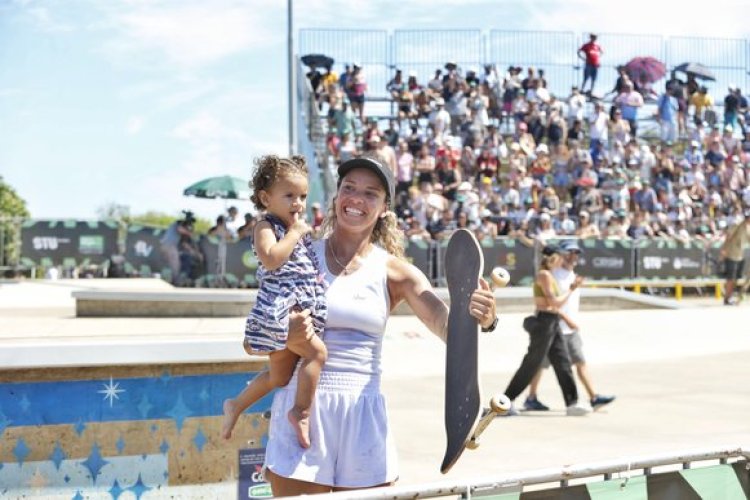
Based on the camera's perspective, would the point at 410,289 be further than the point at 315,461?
Yes

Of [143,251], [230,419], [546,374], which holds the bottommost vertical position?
[546,374]

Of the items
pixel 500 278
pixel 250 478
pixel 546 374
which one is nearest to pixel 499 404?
pixel 500 278

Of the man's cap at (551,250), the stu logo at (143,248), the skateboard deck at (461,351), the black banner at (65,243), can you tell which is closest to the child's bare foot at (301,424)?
the skateboard deck at (461,351)

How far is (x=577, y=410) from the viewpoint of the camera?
9922 millimetres

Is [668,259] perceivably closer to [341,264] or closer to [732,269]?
[732,269]

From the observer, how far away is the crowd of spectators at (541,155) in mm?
23219

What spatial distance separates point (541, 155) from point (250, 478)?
2140 cm

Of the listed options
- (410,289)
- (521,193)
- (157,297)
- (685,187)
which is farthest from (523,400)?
(685,187)

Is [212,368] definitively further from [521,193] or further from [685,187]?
[685,187]

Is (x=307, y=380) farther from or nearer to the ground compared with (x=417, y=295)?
nearer to the ground

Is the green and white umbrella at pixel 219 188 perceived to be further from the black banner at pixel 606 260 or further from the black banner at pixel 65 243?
the black banner at pixel 606 260

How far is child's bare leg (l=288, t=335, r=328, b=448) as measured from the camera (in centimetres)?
333

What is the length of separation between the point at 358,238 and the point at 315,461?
2.59 feet

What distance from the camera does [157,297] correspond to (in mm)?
13750
